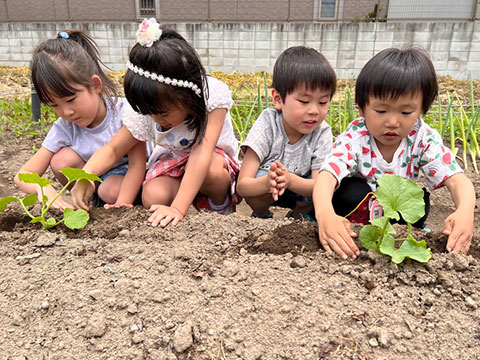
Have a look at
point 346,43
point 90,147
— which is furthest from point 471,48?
point 90,147

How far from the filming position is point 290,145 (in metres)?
2.09

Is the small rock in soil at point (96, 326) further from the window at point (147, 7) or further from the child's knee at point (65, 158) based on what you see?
the window at point (147, 7)

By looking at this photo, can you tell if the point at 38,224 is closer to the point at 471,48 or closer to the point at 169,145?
the point at 169,145

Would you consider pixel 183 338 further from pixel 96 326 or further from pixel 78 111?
pixel 78 111

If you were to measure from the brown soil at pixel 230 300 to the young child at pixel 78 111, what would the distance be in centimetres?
60

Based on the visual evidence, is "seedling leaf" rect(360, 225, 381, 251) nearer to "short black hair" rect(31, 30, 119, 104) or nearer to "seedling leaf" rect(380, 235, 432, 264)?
"seedling leaf" rect(380, 235, 432, 264)

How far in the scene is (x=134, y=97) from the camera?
1.67 metres

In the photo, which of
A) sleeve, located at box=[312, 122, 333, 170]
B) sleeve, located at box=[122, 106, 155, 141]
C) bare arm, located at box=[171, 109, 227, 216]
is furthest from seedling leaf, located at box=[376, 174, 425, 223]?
sleeve, located at box=[122, 106, 155, 141]

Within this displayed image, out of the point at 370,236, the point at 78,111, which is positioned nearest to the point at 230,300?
the point at 370,236

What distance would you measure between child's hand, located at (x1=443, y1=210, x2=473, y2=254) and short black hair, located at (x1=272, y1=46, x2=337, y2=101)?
0.81 m

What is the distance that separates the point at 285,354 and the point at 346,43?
678cm

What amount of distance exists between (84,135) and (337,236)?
153 cm

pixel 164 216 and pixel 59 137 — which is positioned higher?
pixel 59 137

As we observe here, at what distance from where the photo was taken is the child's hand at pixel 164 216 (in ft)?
5.38
